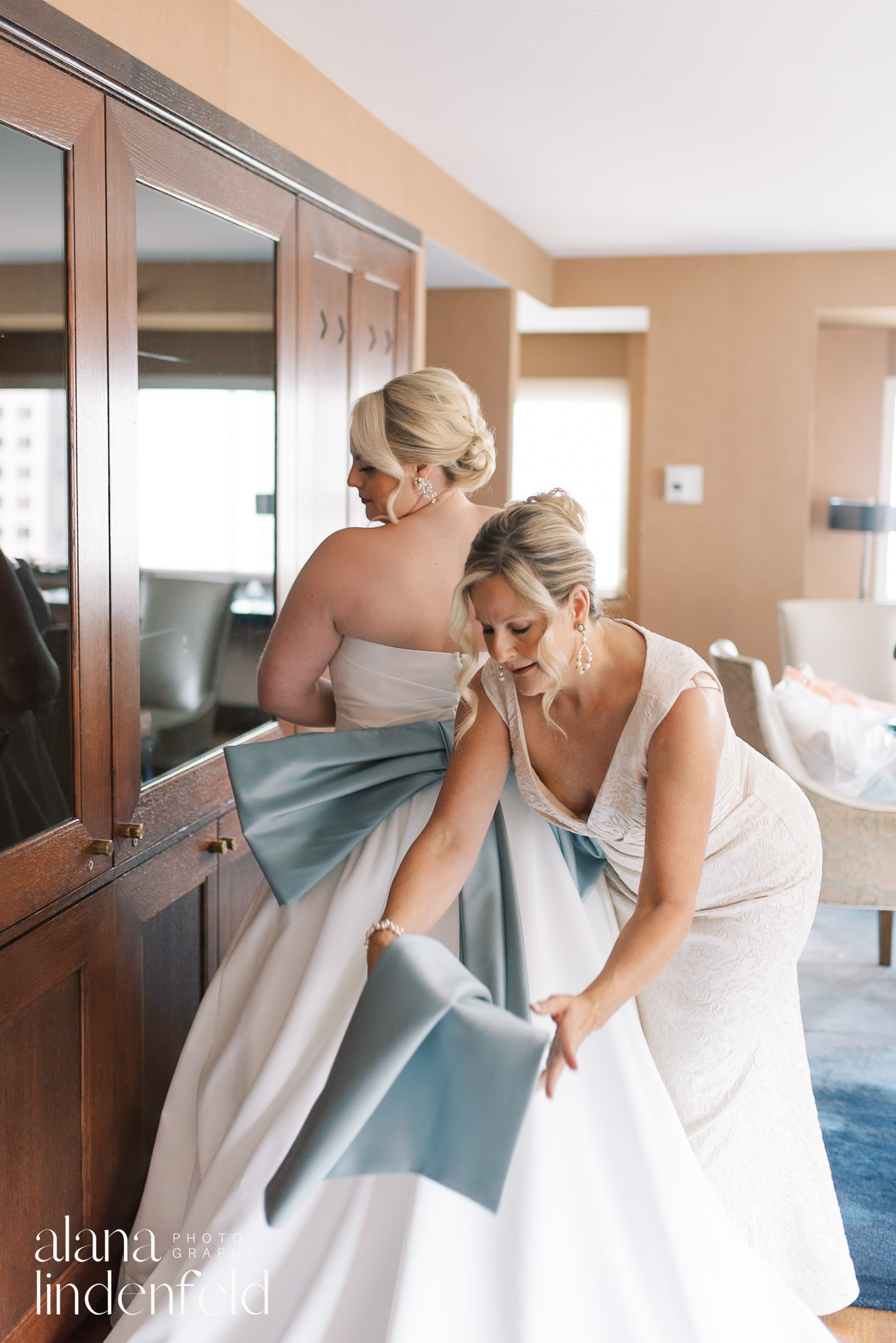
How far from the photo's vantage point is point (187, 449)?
2307 mm

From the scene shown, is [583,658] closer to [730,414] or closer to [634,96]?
[634,96]

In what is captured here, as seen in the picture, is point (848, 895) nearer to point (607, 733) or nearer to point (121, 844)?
point (607, 733)

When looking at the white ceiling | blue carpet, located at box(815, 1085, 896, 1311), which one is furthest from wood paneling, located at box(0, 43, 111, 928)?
blue carpet, located at box(815, 1085, 896, 1311)

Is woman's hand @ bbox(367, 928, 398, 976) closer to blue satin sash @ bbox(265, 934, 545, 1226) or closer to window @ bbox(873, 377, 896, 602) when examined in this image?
blue satin sash @ bbox(265, 934, 545, 1226)

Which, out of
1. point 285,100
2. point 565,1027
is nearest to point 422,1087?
point 565,1027

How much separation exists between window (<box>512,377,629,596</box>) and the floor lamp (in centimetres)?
136

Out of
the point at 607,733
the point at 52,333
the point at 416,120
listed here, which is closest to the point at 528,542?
the point at 607,733

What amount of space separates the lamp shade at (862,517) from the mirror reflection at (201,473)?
13.6 ft

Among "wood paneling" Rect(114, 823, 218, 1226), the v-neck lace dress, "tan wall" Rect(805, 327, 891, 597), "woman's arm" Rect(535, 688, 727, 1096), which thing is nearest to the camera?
"woman's arm" Rect(535, 688, 727, 1096)

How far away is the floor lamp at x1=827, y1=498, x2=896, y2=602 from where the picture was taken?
5949mm

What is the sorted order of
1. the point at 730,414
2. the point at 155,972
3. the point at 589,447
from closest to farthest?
1. the point at 155,972
2. the point at 730,414
3. the point at 589,447

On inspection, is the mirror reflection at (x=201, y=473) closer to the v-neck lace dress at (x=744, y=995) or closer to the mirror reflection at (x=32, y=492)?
the mirror reflection at (x=32, y=492)

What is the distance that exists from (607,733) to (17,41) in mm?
1280

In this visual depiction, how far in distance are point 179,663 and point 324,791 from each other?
1.82 feet
